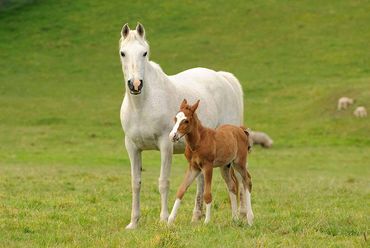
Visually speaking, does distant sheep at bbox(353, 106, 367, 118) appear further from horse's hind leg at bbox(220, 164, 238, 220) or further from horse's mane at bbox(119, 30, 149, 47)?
horse's mane at bbox(119, 30, 149, 47)

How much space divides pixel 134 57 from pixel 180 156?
63.6 feet

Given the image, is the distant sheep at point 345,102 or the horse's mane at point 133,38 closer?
the horse's mane at point 133,38

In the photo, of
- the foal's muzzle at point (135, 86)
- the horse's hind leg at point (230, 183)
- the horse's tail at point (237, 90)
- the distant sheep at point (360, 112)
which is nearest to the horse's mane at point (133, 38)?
the foal's muzzle at point (135, 86)

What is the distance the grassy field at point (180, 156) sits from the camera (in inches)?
406

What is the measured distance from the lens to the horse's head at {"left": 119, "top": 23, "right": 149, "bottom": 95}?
1039cm

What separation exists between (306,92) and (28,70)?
1699 centimetres

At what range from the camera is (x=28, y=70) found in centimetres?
4816

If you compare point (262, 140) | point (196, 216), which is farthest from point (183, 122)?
point (262, 140)

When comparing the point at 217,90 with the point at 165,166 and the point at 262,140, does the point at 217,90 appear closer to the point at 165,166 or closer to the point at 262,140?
the point at 165,166

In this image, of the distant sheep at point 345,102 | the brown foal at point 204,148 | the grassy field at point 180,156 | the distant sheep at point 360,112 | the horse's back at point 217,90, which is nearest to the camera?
the brown foal at point 204,148

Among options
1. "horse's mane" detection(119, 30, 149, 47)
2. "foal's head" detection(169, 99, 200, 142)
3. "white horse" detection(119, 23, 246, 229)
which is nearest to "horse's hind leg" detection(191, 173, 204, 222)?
"white horse" detection(119, 23, 246, 229)

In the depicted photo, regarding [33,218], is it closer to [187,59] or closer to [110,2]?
[187,59]

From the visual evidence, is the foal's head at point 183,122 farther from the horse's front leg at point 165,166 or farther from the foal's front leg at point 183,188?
the horse's front leg at point 165,166

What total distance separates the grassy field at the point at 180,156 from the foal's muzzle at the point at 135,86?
175 cm
